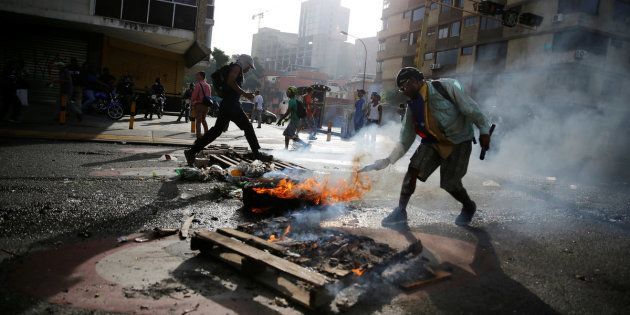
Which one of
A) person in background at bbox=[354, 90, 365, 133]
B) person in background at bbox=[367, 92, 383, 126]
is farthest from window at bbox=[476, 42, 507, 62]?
person in background at bbox=[367, 92, 383, 126]

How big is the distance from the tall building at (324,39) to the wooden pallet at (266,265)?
333 ft

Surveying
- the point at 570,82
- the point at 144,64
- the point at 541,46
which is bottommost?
the point at 144,64

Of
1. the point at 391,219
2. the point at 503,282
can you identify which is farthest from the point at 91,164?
the point at 503,282

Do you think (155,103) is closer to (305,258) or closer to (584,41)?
(305,258)

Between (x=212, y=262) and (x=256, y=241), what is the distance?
35 cm

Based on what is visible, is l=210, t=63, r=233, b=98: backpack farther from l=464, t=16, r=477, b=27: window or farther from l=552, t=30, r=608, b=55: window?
l=464, t=16, r=477, b=27: window

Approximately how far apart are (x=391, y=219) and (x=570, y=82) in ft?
84.6

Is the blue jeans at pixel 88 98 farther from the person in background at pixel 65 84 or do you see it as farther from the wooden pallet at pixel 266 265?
the wooden pallet at pixel 266 265

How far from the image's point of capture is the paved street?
7.74ft

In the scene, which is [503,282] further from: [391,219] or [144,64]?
[144,64]

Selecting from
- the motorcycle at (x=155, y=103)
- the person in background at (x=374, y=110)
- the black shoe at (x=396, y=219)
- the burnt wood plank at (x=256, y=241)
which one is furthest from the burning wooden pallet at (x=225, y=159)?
the motorcycle at (x=155, y=103)

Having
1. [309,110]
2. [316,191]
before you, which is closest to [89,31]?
[309,110]

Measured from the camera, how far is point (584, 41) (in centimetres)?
2508

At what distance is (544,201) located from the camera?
608 cm
